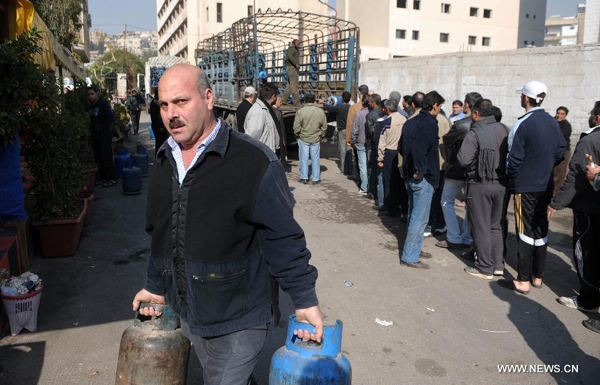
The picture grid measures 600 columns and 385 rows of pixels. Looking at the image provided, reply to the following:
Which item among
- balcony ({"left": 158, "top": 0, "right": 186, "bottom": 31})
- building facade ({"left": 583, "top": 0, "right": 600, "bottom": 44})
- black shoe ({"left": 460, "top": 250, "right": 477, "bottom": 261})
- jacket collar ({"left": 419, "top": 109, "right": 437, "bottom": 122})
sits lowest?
black shoe ({"left": 460, "top": 250, "right": 477, "bottom": 261})

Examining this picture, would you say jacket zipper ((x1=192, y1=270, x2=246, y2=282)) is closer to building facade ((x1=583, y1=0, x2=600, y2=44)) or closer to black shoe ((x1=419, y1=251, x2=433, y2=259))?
black shoe ((x1=419, y1=251, x2=433, y2=259))

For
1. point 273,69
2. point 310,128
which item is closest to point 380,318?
point 310,128

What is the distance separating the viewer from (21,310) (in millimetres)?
4098

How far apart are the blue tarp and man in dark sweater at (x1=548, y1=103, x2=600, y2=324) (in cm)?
522

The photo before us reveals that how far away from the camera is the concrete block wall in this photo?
31.6 feet

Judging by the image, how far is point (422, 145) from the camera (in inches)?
229

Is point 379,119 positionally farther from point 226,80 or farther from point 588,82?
point 226,80

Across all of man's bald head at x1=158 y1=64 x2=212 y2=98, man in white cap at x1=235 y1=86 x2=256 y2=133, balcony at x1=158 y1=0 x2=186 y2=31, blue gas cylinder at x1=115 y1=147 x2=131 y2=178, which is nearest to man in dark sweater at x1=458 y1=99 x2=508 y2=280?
man in white cap at x1=235 y1=86 x2=256 y2=133

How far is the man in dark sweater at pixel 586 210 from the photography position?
463cm

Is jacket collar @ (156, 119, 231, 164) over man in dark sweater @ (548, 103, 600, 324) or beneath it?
over

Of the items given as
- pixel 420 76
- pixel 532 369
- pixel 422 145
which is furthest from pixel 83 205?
pixel 420 76

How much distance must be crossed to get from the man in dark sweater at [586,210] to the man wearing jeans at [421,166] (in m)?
1.38

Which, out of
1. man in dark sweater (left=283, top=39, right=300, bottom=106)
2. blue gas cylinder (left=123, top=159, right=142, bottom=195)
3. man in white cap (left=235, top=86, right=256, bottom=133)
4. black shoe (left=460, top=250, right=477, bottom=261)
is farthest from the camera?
man in dark sweater (left=283, top=39, right=300, bottom=106)

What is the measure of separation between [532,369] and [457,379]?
2.17 feet
